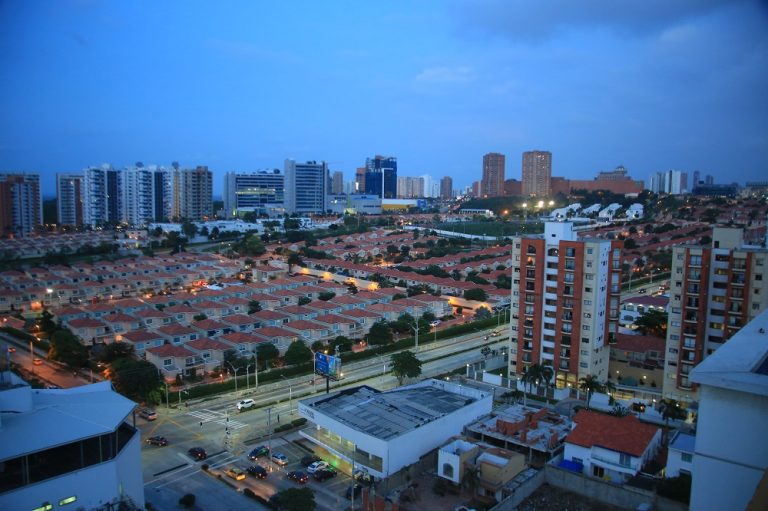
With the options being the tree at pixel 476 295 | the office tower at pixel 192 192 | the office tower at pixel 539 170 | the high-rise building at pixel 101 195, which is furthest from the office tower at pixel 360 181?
the tree at pixel 476 295

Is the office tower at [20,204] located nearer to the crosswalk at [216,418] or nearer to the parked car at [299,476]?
the crosswalk at [216,418]

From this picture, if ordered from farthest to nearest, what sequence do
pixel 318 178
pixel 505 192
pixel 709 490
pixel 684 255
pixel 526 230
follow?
1. pixel 505 192
2. pixel 318 178
3. pixel 526 230
4. pixel 684 255
5. pixel 709 490

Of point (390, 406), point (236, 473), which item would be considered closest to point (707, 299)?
point (390, 406)

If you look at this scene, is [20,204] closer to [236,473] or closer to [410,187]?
[236,473]

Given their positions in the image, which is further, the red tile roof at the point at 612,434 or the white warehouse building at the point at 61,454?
the red tile roof at the point at 612,434

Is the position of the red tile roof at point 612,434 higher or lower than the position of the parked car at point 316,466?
higher

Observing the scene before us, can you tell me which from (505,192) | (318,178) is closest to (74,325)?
(318,178)

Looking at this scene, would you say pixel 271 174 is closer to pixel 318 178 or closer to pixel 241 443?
pixel 318 178

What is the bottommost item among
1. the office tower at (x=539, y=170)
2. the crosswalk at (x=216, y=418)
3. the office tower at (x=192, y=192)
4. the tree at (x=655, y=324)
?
the crosswalk at (x=216, y=418)
